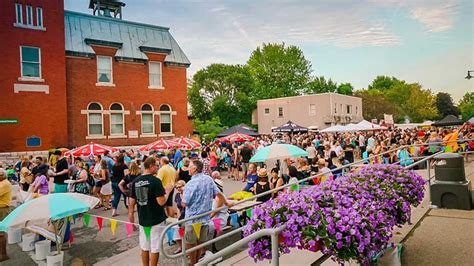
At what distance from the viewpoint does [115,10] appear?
101 feet

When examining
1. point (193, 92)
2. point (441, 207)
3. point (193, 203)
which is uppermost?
point (193, 92)

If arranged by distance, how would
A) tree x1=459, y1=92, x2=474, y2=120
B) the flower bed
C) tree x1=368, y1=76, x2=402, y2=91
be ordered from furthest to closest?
tree x1=368, y1=76, x2=402, y2=91 < tree x1=459, y1=92, x2=474, y2=120 < the flower bed

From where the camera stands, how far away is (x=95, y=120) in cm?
2414

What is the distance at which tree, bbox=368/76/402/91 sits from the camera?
96375mm

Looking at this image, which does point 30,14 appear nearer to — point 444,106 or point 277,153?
point 277,153

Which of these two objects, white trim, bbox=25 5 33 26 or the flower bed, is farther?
white trim, bbox=25 5 33 26

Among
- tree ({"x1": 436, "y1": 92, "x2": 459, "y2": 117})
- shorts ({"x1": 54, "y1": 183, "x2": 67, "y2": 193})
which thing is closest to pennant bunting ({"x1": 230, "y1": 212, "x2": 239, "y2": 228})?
shorts ({"x1": 54, "y1": 183, "x2": 67, "y2": 193})

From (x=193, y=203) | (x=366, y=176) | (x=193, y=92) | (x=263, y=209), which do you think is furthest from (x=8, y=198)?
→ (x=193, y=92)

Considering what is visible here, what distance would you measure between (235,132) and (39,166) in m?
13.3

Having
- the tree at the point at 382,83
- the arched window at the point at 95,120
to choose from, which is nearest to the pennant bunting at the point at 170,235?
the arched window at the point at 95,120

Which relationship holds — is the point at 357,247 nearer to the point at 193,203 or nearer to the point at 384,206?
the point at 384,206

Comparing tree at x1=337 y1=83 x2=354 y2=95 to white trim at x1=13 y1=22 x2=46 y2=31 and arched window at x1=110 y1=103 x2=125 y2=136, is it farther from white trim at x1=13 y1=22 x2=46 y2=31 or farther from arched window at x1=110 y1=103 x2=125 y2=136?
white trim at x1=13 y1=22 x2=46 y2=31

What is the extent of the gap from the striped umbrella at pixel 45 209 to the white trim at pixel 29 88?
18.1m

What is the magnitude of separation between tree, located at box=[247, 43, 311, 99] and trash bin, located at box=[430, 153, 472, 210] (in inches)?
2198
